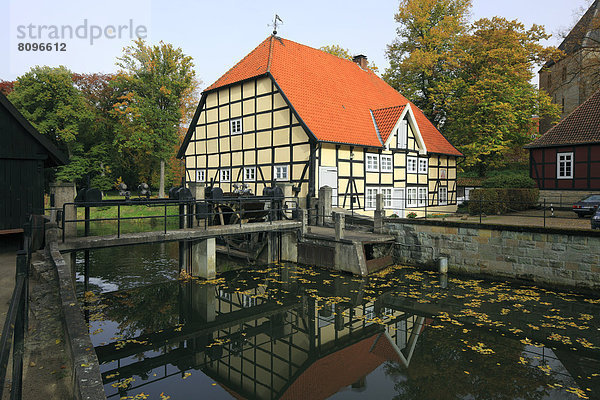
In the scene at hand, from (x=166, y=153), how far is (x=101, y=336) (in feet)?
95.6

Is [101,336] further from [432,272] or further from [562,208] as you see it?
[562,208]

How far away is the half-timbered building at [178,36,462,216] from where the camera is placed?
20.1m

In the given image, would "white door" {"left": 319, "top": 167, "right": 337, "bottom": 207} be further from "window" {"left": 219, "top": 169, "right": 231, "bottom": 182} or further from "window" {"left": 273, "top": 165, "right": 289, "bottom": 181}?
"window" {"left": 219, "top": 169, "right": 231, "bottom": 182}

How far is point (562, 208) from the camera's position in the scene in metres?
22.1

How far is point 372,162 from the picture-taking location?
→ 22.1m

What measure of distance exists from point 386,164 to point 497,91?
11.1 metres

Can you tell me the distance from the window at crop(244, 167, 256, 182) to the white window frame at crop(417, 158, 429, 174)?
35.3 feet

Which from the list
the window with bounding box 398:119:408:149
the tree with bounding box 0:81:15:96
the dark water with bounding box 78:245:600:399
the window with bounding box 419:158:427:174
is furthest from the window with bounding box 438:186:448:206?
the tree with bounding box 0:81:15:96

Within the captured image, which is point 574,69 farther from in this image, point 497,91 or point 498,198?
point 498,198

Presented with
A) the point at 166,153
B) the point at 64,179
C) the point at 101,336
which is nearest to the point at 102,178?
the point at 64,179

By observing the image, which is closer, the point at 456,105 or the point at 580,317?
the point at 580,317

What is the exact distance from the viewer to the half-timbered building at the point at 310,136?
20062 millimetres

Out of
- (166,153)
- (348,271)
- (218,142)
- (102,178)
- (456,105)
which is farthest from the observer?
(102,178)

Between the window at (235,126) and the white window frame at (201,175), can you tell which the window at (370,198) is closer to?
the window at (235,126)
